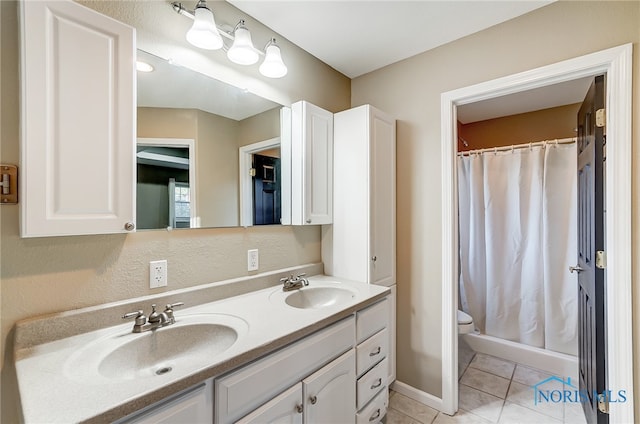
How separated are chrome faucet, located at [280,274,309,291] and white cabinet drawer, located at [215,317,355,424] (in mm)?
437

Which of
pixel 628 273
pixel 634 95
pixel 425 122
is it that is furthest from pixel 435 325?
pixel 634 95

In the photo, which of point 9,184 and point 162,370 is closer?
point 9,184

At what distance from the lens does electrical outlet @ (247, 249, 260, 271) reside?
1.60m

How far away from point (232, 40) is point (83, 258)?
1.24 m

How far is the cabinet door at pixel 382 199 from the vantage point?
185 cm

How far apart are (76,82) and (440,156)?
185cm

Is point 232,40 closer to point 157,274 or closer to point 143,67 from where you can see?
point 143,67

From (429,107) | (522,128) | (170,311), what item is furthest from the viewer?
(522,128)

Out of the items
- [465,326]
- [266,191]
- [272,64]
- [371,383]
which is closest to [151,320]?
[266,191]

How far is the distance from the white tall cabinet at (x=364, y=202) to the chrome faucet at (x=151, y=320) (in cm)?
110

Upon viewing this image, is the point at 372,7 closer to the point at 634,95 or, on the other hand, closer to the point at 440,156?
the point at 440,156

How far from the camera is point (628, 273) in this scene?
1.31 meters

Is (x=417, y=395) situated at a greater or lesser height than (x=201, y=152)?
lesser

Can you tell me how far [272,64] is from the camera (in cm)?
158
